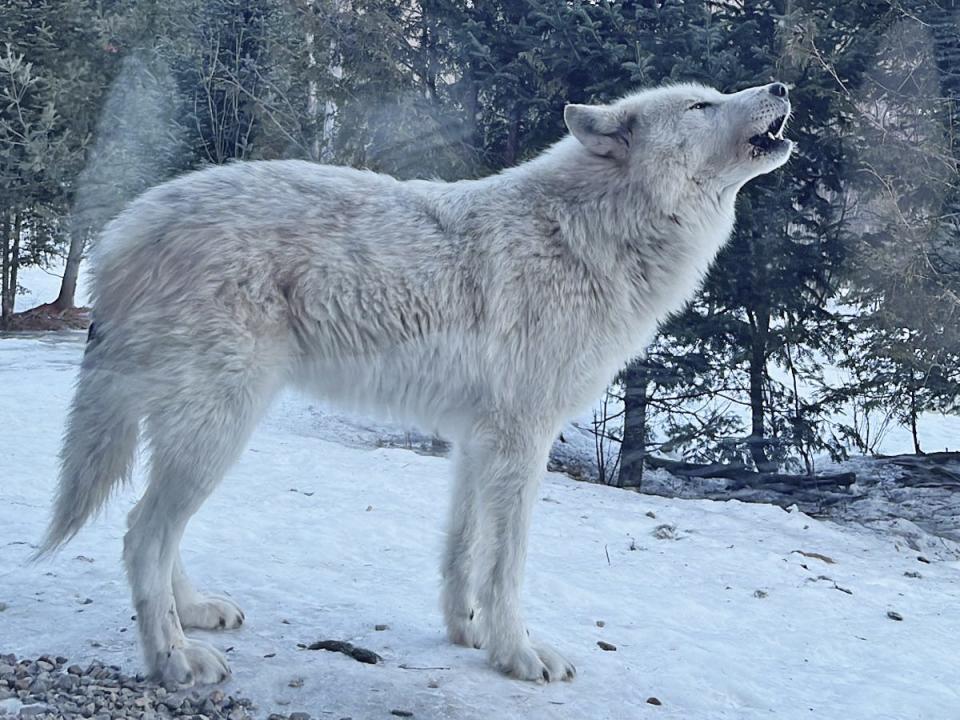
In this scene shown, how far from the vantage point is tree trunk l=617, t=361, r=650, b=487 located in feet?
26.9

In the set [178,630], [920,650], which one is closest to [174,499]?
[178,630]

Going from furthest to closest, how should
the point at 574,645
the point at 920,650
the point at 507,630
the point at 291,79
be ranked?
1. the point at 291,79
2. the point at 920,650
3. the point at 574,645
4. the point at 507,630

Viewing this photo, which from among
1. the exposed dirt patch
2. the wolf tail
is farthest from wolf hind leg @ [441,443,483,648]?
the exposed dirt patch

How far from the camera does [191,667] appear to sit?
3.08 meters

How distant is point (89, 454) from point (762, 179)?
19.6ft

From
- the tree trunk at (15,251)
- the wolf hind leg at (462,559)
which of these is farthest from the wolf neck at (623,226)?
the tree trunk at (15,251)

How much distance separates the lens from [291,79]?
9.48 meters

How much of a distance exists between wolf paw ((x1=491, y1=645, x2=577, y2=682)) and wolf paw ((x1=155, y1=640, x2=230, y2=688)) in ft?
3.05

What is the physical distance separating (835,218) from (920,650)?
14.7 feet

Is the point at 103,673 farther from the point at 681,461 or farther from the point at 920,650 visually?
the point at 681,461

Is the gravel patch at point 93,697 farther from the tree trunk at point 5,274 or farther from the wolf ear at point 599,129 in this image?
the tree trunk at point 5,274

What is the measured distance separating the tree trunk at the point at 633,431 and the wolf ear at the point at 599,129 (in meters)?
4.33

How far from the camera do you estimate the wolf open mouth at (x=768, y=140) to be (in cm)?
387

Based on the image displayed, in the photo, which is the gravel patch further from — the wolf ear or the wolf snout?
the wolf snout
